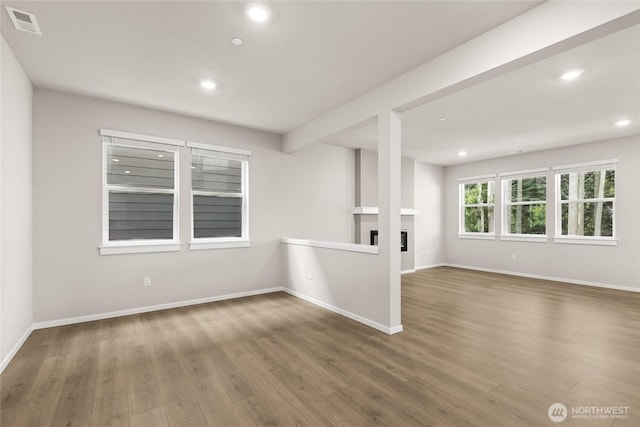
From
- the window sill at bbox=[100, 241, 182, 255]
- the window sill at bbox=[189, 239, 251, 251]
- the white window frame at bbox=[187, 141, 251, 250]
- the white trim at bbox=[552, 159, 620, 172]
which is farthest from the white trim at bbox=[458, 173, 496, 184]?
the window sill at bbox=[100, 241, 182, 255]

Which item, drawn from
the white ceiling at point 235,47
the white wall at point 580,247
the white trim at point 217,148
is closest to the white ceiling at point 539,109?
the white wall at point 580,247

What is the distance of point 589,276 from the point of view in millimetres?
5586

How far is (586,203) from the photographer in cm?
575

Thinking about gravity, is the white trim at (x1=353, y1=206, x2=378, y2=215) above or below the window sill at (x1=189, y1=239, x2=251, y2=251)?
above

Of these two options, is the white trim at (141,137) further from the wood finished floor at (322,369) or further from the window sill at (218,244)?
the wood finished floor at (322,369)

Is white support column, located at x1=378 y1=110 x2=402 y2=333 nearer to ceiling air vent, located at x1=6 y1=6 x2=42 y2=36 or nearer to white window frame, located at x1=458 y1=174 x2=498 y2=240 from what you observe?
ceiling air vent, located at x1=6 y1=6 x2=42 y2=36

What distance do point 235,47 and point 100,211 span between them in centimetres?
268

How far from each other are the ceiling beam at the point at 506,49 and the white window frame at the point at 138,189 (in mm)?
2682

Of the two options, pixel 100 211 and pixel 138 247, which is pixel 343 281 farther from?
pixel 100 211

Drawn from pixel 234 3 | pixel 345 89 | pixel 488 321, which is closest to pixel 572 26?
pixel 345 89

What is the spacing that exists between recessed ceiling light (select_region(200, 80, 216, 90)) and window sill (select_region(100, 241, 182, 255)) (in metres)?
2.16

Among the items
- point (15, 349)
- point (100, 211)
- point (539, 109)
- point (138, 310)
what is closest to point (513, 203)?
point (539, 109)

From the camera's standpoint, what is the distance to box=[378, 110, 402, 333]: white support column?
10.3ft

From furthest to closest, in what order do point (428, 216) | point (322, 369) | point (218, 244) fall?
point (428, 216) → point (218, 244) → point (322, 369)
